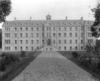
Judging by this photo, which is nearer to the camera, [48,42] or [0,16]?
[0,16]

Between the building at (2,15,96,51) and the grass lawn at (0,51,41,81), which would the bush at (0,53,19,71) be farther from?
the building at (2,15,96,51)

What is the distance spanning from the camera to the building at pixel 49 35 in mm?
57625

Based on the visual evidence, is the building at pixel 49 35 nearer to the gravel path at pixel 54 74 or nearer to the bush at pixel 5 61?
the bush at pixel 5 61

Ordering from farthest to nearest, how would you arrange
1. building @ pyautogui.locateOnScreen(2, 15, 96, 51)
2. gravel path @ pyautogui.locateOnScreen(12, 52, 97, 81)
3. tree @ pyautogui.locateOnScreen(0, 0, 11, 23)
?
building @ pyautogui.locateOnScreen(2, 15, 96, 51), tree @ pyautogui.locateOnScreen(0, 0, 11, 23), gravel path @ pyautogui.locateOnScreen(12, 52, 97, 81)

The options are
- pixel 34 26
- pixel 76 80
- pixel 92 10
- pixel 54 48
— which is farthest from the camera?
pixel 34 26

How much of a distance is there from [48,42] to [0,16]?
45.1 metres

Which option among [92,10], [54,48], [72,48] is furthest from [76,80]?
[72,48]

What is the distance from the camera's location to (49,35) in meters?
57.9

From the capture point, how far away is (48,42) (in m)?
57.4

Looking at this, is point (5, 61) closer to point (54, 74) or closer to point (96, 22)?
point (54, 74)

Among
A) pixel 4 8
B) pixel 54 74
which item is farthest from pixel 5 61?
pixel 54 74

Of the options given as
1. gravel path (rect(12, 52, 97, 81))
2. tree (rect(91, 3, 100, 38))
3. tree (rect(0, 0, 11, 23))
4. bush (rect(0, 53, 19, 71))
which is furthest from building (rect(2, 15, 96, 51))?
gravel path (rect(12, 52, 97, 81))

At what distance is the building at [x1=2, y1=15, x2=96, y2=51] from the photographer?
189 feet

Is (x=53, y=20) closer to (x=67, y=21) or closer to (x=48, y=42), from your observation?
(x=67, y=21)
